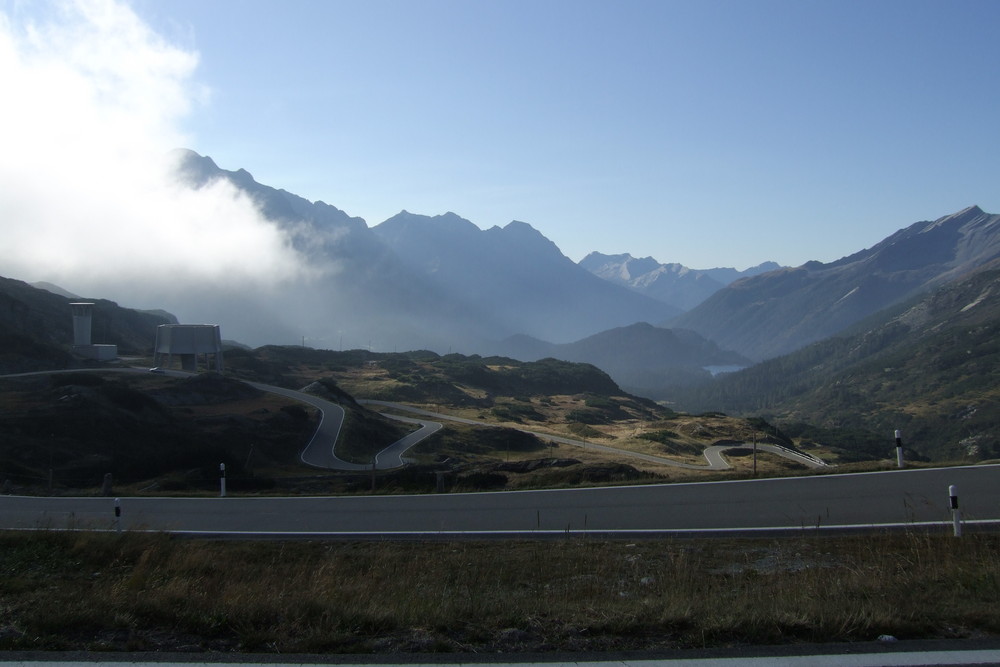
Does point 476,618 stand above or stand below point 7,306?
below

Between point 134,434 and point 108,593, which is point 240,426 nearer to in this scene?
point 134,434

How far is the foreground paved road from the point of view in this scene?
10961mm

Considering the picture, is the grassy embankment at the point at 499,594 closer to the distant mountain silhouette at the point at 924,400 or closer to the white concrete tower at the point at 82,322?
the white concrete tower at the point at 82,322

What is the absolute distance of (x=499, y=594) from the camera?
6.93 m

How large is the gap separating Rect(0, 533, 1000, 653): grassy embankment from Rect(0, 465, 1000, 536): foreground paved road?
4.84ft

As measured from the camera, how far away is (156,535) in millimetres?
10727

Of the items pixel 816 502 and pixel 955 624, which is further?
pixel 816 502

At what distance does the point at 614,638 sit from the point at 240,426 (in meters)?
37.4

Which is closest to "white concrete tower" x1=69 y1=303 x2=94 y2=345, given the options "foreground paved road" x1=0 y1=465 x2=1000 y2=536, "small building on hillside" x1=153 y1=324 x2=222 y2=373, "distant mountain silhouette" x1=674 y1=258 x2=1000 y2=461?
"small building on hillside" x1=153 y1=324 x2=222 y2=373

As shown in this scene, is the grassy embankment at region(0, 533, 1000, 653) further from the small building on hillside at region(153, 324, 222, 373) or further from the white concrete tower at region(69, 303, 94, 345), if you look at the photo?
the white concrete tower at region(69, 303, 94, 345)

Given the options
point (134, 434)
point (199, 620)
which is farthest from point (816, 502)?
point (134, 434)

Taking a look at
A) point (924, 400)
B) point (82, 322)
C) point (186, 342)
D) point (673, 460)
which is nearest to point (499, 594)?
point (673, 460)

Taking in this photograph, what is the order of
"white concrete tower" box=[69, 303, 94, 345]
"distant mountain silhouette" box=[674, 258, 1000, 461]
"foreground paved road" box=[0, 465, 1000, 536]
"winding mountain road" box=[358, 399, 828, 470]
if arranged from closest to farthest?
"foreground paved road" box=[0, 465, 1000, 536]
"winding mountain road" box=[358, 399, 828, 470]
"white concrete tower" box=[69, 303, 94, 345]
"distant mountain silhouette" box=[674, 258, 1000, 461]

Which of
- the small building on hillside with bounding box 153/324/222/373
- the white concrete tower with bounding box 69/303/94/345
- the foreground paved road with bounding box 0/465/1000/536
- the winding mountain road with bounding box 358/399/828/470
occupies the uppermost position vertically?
the white concrete tower with bounding box 69/303/94/345
